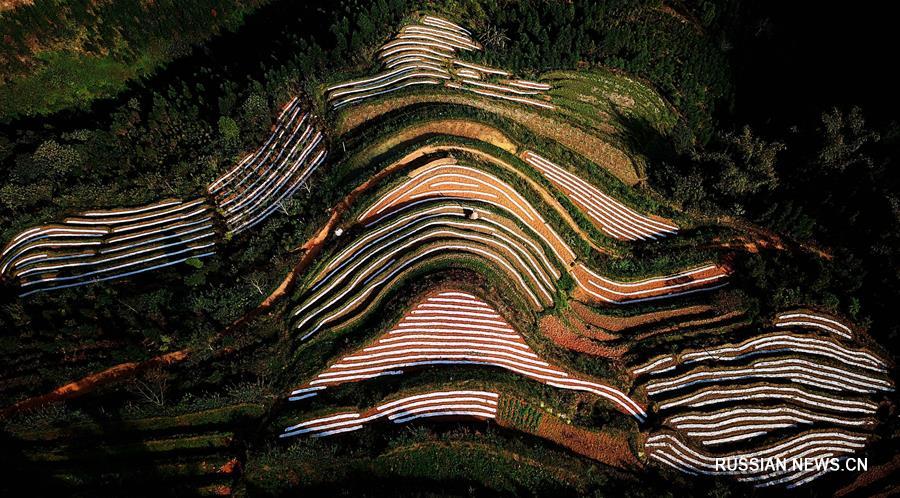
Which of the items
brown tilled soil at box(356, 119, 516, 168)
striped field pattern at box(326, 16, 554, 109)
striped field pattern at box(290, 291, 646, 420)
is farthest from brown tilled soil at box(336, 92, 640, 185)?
striped field pattern at box(290, 291, 646, 420)

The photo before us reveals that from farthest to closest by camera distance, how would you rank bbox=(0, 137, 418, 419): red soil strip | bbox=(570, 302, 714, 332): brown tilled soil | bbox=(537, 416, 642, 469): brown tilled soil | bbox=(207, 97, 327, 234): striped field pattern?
bbox=(207, 97, 327, 234): striped field pattern < bbox=(570, 302, 714, 332): brown tilled soil < bbox=(537, 416, 642, 469): brown tilled soil < bbox=(0, 137, 418, 419): red soil strip

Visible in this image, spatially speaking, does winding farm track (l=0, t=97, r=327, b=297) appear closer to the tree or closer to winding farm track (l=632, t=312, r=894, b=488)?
winding farm track (l=632, t=312, r=894, b=488)

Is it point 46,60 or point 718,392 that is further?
point 46,60

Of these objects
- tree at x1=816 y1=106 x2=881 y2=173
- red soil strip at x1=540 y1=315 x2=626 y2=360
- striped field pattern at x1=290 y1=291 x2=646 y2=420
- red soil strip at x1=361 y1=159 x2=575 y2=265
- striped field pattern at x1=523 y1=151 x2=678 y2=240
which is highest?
tree at x1=816 y1=106 x2=881 y2=173

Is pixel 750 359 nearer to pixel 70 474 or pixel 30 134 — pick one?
pixel 70 474

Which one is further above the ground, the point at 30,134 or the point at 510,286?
the point at 30,134

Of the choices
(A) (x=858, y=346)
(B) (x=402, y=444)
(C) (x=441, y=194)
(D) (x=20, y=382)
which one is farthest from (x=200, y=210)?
(A) (x=858, y=346)

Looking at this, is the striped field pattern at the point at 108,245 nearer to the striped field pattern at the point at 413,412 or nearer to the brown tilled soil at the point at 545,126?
the brown tilled soil at the point at 545,126

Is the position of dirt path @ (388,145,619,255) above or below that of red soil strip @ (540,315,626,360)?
above
